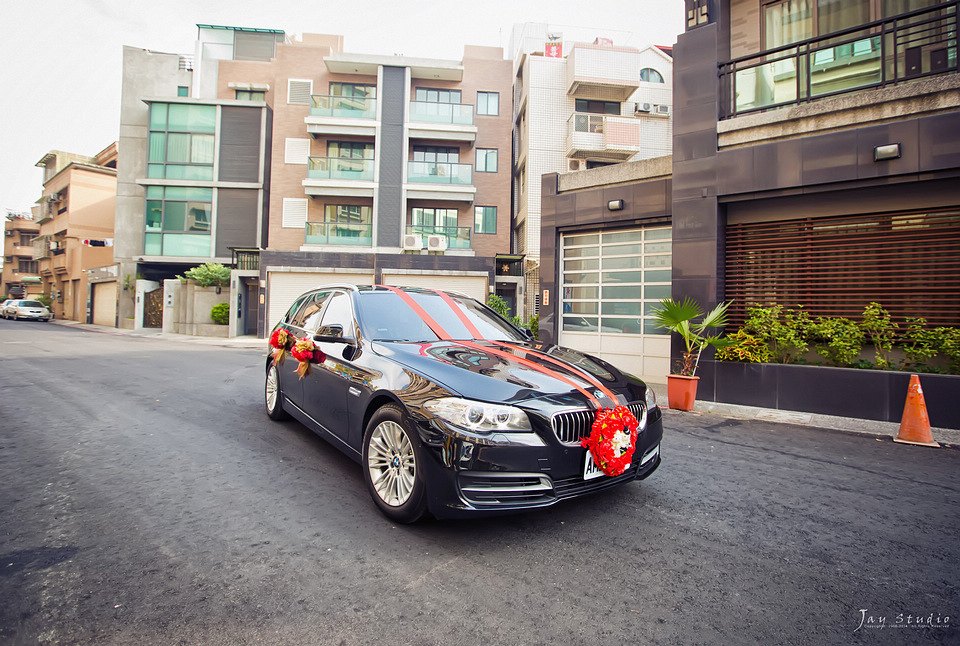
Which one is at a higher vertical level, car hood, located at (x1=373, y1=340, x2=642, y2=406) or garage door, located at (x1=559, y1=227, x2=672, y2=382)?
garage door, located at (x1=559, y1=227, x2=672, y2=382)

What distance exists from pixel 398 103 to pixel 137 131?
1655 cm

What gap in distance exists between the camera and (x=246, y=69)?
29.4m

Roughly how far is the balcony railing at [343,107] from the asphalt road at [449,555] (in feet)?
78.8

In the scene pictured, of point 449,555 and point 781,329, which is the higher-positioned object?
point 781,329

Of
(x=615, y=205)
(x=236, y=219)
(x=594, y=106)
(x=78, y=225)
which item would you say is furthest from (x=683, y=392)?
(x=78, y=225)

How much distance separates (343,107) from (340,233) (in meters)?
6.79

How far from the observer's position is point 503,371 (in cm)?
323

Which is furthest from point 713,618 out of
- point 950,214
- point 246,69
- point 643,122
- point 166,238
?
point 246,69

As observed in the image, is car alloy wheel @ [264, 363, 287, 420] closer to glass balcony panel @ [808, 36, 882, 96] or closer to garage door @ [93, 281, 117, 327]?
glass balcony panel @ [808, 36, 882, 96]

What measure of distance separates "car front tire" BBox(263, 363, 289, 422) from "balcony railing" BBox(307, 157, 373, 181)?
A: 2137cm

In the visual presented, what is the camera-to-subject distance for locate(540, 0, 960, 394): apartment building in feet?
23.1

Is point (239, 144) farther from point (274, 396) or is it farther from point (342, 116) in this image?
point (274, 396)

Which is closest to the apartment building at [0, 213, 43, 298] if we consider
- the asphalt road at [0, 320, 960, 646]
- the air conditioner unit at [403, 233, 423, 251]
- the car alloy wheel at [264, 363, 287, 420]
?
the air conditioner unit at [403, 233, 423, 251]

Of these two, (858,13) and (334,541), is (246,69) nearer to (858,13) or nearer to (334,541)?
(858,13)
